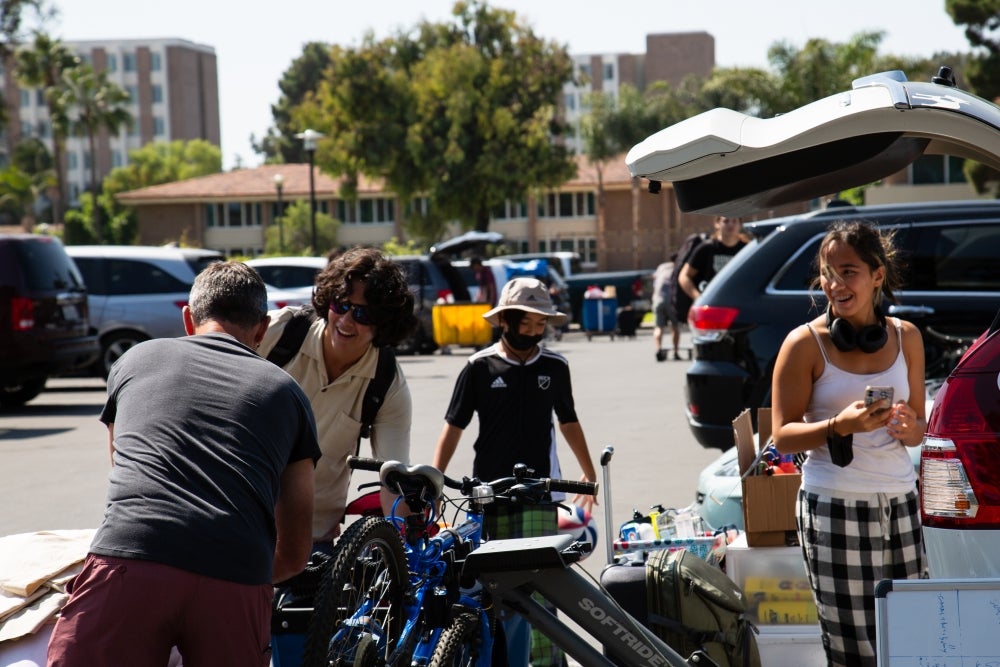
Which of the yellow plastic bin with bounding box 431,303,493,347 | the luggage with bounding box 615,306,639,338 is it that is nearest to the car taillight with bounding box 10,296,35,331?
the yellow plastic bin with bounding box 431,303,493,347

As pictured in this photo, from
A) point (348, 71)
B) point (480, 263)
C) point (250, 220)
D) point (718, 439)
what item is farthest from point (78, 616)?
point (250, 220)

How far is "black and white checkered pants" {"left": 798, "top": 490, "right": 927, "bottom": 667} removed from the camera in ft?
13.2

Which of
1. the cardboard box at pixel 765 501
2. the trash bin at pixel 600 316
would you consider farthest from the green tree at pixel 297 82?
the cardboard box at pixel 765 501

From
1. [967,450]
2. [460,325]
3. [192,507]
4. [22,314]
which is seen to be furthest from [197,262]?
[967,450]

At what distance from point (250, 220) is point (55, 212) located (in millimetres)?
31416

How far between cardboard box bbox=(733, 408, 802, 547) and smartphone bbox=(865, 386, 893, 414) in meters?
1.07

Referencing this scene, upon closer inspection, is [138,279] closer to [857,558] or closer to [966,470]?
[857,558]

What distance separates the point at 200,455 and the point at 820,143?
1.83m

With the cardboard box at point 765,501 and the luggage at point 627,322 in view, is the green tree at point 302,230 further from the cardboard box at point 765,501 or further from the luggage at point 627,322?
the cardboard box at point 765,501

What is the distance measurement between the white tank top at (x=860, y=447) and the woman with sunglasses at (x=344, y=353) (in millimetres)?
1381

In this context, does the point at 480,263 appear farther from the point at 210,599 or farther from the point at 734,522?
the point at 210,599

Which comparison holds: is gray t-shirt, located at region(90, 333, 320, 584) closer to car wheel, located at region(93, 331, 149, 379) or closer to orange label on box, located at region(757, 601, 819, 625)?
orange label on box, located at region(757, 601, 819, 625)

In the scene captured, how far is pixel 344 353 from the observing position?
4.32m

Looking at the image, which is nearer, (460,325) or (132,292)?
(132,292)
